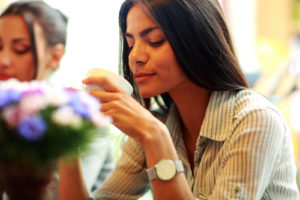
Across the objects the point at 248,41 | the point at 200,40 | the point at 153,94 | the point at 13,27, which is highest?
the point at 13,27

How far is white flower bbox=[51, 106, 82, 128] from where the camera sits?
56 centimetres

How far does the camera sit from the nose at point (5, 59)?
144 cm

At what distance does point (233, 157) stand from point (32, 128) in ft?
1.90

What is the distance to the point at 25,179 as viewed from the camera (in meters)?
0.60

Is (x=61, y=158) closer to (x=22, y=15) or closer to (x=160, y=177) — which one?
(x=160, y=177)

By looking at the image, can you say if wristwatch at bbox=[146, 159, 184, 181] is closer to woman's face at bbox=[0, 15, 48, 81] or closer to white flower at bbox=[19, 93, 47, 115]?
white flower at bbox=[19, 93, 47, 115]

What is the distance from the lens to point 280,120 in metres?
1.06

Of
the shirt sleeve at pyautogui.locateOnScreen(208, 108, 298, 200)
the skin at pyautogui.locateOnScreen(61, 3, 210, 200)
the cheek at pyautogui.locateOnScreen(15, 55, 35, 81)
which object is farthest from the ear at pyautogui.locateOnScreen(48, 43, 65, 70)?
the shirt sleeve at pyautogui.locateOnScreen(208, 108, 298, 200)

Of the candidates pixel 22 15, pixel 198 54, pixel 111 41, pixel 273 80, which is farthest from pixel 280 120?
pixel 273 80

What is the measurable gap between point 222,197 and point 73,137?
20.0 inches

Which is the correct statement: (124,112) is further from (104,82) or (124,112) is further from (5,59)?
(5,59)

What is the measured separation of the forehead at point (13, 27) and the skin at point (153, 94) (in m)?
0.48

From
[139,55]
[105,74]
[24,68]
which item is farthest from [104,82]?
[24,68]

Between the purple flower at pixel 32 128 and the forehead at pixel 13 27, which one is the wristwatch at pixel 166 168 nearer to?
the purple flower at pixel 32 128
